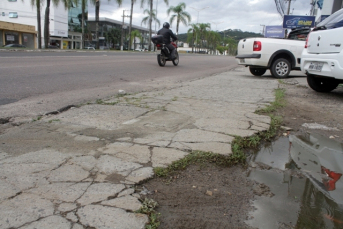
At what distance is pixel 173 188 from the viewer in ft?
7.38

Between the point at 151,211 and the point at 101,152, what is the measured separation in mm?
1094

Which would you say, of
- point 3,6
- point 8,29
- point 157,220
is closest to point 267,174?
point 157,220

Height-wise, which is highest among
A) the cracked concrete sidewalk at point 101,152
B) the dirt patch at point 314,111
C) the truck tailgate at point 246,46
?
the truck tailgate at point 246,46

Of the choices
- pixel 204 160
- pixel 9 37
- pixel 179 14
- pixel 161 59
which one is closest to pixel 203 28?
pixel 179 14

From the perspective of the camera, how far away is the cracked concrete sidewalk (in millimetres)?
1848

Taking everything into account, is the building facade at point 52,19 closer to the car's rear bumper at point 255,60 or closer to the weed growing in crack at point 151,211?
the car's rear bumper at point 255,60

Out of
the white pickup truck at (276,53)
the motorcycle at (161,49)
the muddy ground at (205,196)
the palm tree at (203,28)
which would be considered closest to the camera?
the muddy ground at (205,196)

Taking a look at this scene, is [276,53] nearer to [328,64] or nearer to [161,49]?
[328,64]

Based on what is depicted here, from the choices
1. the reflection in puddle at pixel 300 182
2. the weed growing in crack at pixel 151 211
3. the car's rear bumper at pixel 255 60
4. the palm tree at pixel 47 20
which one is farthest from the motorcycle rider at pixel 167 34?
the palm tree at pixel 47 20

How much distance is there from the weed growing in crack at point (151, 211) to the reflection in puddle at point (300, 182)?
A: 1.89ft

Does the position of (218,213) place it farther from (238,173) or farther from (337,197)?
(337,197)

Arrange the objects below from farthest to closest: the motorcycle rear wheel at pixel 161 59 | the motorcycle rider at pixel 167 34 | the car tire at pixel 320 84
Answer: the motorcycle rear wheel at pixel 161 59 < the motorcycle rider at pixel 167 34 < the car tire at pixel 320 84

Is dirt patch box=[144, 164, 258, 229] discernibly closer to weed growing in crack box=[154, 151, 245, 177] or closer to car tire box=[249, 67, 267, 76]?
weed growing in crack box=[154, 151, 245, 177]

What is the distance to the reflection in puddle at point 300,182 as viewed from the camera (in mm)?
1935
